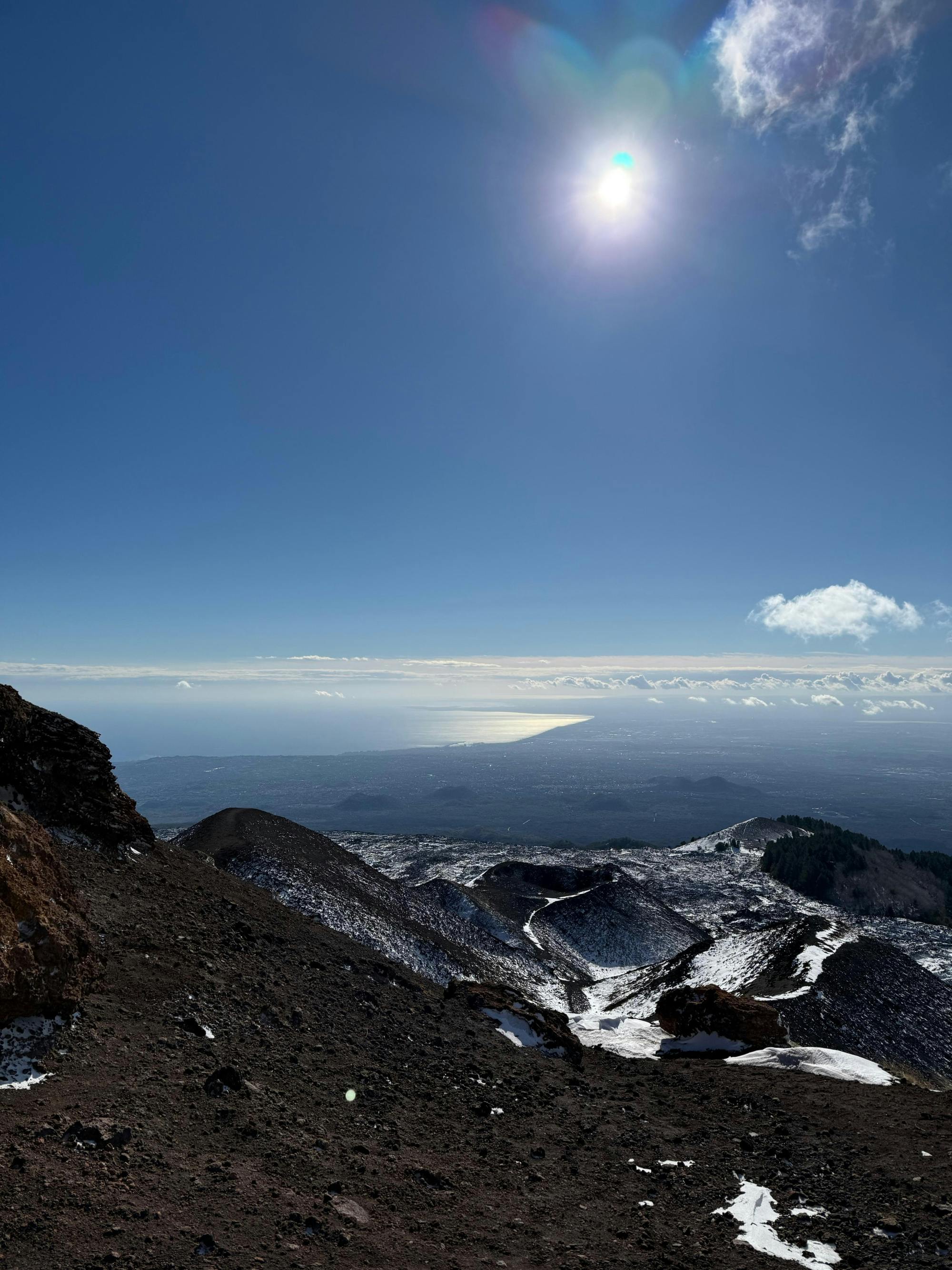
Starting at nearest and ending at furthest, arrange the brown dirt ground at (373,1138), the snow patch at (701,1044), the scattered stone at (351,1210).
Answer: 1. the brown dirt ground at (373,1138)
2. the scattered stone at (351,1210)
3. the snow patch at (701,1044)

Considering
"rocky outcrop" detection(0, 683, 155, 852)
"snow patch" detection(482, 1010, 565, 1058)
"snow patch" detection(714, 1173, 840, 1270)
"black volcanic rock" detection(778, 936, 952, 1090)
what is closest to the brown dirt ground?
"snow patch" detection(714, 1173, 840, 1270)

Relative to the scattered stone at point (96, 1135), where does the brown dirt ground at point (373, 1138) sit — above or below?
below

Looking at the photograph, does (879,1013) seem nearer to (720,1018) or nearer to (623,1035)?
(720,1018)

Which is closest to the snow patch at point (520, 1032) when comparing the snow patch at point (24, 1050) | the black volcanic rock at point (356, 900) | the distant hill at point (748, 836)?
the black volcanic rock at point (356, 900)

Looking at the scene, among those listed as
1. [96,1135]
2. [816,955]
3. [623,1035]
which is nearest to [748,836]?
[816,955]


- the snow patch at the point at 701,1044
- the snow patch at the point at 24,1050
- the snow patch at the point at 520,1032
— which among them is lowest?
the snow patch at the point at 701,1044

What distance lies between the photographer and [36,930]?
11.6m

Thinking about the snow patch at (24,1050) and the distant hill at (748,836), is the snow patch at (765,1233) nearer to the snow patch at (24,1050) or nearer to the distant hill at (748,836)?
the snow patch at (24,1050)

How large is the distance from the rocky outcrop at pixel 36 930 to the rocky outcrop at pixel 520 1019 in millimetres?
13450

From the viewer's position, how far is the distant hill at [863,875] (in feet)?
278

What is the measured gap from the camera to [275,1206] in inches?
342

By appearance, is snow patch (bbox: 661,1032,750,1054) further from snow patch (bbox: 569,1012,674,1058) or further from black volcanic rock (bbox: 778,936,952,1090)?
black volcanic rock (bbox: 778,936,952,1090)

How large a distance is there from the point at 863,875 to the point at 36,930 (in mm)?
108625

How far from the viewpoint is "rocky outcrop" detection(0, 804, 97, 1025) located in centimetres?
1073
